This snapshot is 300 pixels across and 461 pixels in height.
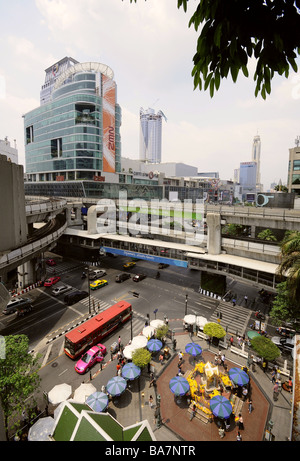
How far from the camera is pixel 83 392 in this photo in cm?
1816

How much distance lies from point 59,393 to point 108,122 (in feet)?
290

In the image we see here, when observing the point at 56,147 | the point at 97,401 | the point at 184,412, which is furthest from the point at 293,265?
the point at 56,147

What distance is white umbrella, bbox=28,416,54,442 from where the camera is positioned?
47.7ft

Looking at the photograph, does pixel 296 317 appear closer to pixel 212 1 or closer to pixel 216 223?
pixel 216 223

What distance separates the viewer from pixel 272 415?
1766 centimetres

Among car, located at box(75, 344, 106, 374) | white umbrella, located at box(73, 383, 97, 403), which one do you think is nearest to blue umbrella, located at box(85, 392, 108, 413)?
white umbrella, located at box(73, 383, 97, 403)

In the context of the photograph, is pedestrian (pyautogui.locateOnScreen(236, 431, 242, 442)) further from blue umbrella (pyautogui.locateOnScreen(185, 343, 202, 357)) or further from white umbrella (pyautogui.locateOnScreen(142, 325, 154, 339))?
white umbrella (pyautogui.locateOnScreen(142, 325, 154, 339))

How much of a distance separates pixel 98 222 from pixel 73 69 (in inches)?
3241

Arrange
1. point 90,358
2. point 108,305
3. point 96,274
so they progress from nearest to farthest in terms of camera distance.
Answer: point 90,358, point 108,305, point 96,274

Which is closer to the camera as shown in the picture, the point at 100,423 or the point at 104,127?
the point at 100,423

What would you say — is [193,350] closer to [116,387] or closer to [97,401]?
[116,387]

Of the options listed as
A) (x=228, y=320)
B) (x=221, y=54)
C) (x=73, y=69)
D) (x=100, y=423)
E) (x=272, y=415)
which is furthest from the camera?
(x=73, y=69)

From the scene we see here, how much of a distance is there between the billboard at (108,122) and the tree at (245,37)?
283ft

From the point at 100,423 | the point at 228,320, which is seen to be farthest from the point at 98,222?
the point at 100,423
